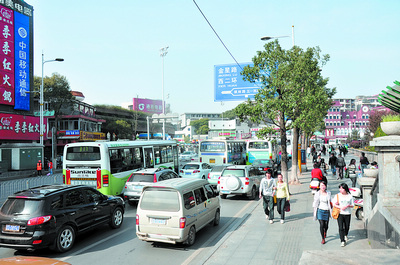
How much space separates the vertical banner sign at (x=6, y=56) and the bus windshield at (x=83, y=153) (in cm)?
2268

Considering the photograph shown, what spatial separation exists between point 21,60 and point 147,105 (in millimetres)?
70102

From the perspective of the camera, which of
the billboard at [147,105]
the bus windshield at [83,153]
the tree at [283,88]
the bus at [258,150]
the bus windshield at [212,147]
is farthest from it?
the billboard at [147,105]

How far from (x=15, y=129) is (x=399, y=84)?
3678 centimetres

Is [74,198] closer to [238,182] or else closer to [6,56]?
[238,182]

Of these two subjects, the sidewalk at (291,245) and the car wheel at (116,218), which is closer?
the sidewalk at (291,245)

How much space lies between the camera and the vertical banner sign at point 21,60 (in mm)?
34094

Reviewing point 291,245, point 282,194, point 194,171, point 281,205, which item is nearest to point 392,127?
point 291,245

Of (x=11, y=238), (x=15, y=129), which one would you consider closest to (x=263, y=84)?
(x=11, y=238)

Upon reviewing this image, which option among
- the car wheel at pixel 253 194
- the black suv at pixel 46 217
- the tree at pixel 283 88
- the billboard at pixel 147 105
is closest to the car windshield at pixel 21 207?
the black suv at pixel 46 217

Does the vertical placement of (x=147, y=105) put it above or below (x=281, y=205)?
above

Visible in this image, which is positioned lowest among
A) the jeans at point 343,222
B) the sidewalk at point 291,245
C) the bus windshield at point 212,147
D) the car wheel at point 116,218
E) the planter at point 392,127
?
the sidewalk at point 291,245

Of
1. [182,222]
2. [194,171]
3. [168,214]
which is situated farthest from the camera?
[194,171]

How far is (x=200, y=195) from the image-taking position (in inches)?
370

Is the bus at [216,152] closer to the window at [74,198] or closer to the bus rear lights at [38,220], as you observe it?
the window at [74,198]
